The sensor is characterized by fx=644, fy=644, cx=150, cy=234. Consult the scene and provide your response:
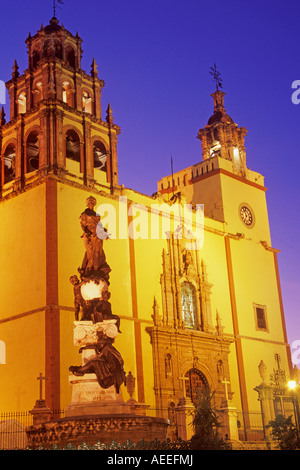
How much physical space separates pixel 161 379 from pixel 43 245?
8311mm

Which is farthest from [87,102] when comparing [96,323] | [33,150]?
[96,323]

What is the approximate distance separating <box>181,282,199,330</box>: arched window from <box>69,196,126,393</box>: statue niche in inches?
563

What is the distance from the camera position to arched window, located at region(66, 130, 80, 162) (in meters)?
31.4

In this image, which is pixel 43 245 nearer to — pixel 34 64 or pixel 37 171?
pixel 37 171

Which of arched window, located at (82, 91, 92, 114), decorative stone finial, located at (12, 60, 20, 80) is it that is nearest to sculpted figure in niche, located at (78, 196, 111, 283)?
arched window, located at (82, 91, 92, 114)

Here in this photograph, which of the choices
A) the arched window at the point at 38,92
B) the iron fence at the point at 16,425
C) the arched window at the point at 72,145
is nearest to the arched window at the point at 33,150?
the arched window at the point at 72,145

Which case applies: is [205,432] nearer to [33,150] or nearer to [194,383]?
[194,383]

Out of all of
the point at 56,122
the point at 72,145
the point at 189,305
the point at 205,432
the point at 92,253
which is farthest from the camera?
the point at 189,305

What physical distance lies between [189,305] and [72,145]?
10207mm

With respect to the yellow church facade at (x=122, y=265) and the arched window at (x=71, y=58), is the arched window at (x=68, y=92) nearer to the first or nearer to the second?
the yellow church facade at (x=122, y=265)

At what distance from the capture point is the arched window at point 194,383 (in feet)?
102

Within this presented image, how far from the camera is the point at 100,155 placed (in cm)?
3288

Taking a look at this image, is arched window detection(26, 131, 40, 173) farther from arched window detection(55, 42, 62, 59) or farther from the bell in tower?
the bell in tower
